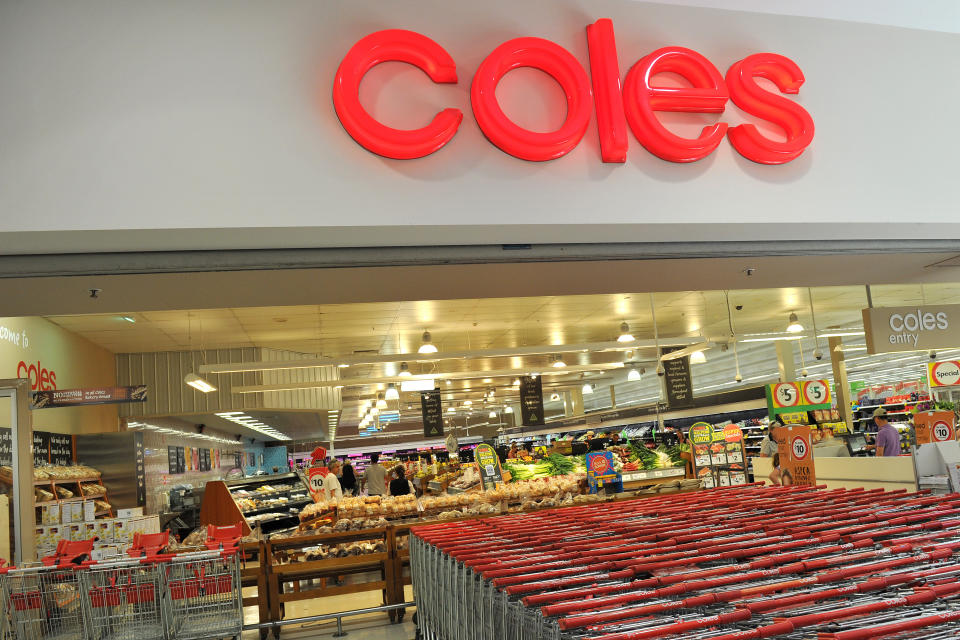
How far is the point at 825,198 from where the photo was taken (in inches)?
177

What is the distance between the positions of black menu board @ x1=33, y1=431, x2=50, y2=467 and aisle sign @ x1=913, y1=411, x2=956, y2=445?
11.2m

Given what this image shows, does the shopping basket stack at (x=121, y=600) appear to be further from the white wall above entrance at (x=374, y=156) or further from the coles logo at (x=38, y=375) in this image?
the coles logo at (x=38, y=375)

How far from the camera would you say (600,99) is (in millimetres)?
4137

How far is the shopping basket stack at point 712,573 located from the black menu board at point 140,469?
7.14m

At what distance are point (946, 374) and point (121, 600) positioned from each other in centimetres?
1503

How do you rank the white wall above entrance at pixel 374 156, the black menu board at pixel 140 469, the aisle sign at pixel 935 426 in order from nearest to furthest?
the white wall above entrance at pixel 374 156
the aisle sign at pixel 935 426
the black menu board at pixel 140 469

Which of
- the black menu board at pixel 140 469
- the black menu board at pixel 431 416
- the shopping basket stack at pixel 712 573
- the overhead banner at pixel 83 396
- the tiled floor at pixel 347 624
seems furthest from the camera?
the black menu board at pixel 431 416

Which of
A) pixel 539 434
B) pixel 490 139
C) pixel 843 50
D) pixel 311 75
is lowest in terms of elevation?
pixel 539 434

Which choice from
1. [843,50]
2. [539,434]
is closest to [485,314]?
[843,50]

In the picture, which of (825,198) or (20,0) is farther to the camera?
(825,198)

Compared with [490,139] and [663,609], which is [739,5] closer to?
[490,139]

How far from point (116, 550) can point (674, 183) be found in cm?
515

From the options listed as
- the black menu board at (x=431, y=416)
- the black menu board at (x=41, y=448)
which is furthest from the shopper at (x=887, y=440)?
the black menu board at (x=41, y=448)

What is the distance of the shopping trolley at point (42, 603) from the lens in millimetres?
5273
